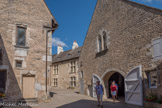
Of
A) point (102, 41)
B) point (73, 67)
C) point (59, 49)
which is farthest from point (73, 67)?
point (102, 41)

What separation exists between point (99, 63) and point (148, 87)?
16.7ft

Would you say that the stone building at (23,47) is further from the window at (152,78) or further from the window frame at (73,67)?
the window frame at (73,67)

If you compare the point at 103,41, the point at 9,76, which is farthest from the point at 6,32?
the point at 103,41

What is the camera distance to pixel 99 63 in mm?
13141

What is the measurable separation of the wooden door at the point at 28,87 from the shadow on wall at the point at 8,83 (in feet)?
1.27

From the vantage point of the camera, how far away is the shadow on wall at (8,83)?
31.7 ft

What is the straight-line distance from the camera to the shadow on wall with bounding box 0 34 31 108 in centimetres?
966

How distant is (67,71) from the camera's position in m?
26.0

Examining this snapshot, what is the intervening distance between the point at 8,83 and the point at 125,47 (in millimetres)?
7433

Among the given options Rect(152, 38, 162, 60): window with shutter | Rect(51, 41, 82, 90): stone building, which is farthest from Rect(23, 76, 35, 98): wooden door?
Rect(51, 41, 82, 90): stone building

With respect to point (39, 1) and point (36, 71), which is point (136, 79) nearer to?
point (36, 71)

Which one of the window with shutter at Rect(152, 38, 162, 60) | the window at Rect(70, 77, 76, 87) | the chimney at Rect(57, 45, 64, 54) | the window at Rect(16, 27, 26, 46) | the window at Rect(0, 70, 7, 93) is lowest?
the window at Rect(70, 77, 76, 87)

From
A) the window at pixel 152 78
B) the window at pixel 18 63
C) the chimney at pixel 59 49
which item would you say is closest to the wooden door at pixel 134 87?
the window at pixel 152 78

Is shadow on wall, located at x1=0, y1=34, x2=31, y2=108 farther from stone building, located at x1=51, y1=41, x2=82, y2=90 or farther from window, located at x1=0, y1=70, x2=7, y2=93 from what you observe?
stone building, located at x1=51, y1=41, x2=82, y2=90
